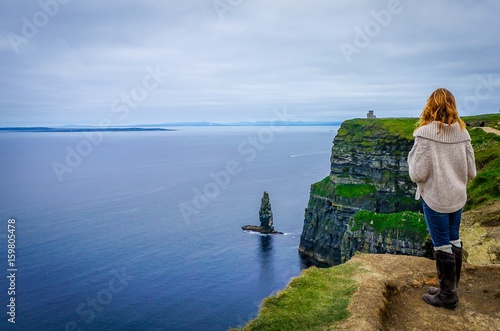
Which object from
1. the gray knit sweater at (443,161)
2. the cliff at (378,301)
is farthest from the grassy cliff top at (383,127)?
the gray knit sweater at (443,161)

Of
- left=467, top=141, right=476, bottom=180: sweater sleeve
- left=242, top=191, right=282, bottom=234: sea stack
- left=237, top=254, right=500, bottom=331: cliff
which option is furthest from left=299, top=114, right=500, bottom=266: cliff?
left=467, top=141, right=476, bottom=180: sweater sleeve

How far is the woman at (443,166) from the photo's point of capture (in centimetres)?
837

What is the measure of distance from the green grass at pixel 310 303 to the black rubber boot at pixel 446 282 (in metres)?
1.98

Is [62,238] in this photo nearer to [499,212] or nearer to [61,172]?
[499,212]

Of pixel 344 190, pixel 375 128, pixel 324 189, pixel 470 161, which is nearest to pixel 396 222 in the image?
pixel 344 190

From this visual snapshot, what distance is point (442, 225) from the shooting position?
8.57 m

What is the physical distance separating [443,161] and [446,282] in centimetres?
274

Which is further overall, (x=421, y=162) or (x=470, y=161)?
(x=470, y=161)

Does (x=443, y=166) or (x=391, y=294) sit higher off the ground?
(x=443, y=166)

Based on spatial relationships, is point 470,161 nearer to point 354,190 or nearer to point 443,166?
point 443,166

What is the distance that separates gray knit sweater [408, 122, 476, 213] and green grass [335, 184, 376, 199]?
214 feet

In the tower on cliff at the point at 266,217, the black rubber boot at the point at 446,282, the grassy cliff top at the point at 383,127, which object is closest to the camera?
the black rubber boot at the point at 446,282

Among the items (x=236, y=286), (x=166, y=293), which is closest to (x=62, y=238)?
(x=166, y=293)

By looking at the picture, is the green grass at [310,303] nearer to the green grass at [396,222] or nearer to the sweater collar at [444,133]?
the sweater collar at [444,133]
